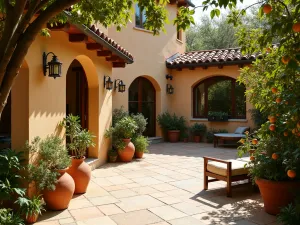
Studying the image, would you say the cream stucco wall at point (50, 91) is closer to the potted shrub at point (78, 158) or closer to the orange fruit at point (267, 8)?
the potted shrub at point (78, 158)

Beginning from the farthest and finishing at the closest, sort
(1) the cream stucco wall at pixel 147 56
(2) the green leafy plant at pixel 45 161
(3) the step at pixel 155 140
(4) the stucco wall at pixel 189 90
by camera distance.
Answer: (4) the stucco wall at pixel 189 90
(3) the step at pixel 155 140
(1) the cream stucco wall at pixel 147 56
(2) the green leafy plant at pixel 45 161

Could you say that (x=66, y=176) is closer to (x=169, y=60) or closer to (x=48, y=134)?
(x=48, y=134)

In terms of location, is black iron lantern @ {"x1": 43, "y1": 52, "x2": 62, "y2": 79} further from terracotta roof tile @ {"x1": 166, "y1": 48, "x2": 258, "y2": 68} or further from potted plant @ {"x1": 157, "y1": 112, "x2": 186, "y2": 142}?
terracotta roof tile @ {"x1": 166, "y1": 48, "x2": 258, "y2": 68}

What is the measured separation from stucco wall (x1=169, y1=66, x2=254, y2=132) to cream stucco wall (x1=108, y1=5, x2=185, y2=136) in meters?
0.55

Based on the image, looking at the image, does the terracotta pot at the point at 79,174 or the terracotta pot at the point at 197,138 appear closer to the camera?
the terracotta pot at the point at 79,174

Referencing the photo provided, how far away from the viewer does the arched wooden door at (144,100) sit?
1313 cm

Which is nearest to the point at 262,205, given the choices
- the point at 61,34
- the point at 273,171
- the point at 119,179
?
the point at 273,171

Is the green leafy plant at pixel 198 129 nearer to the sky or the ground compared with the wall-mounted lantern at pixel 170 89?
nearer to the ground

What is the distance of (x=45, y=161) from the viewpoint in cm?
498

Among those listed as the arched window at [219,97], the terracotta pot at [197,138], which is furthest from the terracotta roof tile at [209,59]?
the terracotta pot at [197,138]

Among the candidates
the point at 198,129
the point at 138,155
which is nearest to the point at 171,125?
the point at 198,129

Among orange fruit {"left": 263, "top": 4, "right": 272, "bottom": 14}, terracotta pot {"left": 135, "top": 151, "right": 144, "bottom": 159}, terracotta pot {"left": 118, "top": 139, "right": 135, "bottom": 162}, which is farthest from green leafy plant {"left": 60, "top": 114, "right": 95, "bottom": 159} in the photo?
orange fruit {"left": 263, "top": 4, "right": 272, "bottom": 14}

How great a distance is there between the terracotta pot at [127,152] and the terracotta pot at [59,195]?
12.8 feet

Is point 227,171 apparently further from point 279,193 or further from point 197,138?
point 197,138
